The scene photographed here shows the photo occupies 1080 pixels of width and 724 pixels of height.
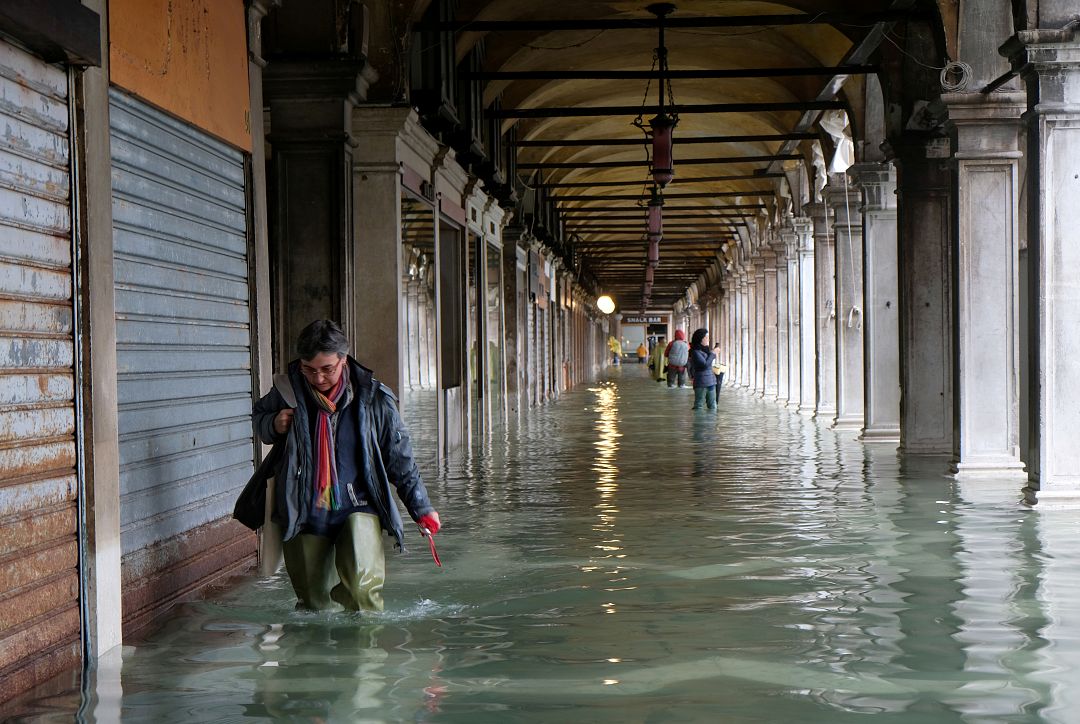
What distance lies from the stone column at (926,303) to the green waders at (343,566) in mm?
9325

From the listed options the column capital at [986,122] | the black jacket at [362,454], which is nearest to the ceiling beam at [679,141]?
the column capital at [986,122]

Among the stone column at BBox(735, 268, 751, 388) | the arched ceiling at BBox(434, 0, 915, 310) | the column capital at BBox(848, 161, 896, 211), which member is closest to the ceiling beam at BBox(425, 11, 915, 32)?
the arched ceiling at BBox(434, 0, 915, 310)

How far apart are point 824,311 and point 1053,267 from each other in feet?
38.5

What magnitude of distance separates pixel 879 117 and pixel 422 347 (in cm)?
2955

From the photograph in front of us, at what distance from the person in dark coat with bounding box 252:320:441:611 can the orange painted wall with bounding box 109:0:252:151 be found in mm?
1450

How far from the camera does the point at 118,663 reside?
5.23 metres

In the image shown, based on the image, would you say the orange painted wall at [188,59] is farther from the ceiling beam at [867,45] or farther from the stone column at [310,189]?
the ceiling beam at [867,45]

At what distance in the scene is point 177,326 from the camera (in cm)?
660

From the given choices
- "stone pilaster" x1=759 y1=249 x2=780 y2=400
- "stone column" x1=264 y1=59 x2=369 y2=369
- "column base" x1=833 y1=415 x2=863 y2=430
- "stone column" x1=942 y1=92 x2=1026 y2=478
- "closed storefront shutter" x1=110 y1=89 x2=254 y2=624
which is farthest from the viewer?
"stone pilaster" x1=759 y1=249 x2=780 y2=400

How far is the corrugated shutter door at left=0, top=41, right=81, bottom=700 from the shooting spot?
4691 millimetres

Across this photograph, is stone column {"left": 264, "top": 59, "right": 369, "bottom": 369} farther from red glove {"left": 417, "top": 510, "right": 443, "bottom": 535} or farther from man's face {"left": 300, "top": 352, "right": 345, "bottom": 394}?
red glove {"left": 417, "top": 510, "right": 443, "bottom": 535}

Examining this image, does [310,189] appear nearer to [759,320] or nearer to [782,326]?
[782,326]

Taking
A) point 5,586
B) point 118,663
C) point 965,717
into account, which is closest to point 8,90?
point 5,586

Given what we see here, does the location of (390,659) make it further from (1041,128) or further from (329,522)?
(1041,128)
